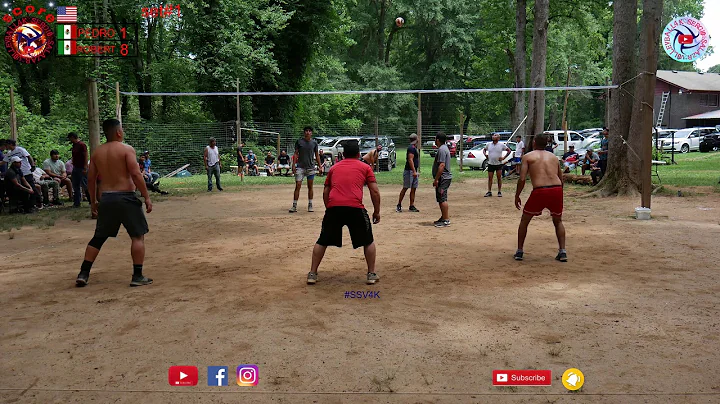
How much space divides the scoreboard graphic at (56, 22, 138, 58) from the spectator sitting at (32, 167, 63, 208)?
9.76 metres

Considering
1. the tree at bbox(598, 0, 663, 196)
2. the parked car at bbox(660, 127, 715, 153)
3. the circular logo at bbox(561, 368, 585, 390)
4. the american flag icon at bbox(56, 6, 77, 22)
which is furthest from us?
the parked car at bbox(660, 127, 715, 153)

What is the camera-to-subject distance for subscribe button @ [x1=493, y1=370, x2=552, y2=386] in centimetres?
366

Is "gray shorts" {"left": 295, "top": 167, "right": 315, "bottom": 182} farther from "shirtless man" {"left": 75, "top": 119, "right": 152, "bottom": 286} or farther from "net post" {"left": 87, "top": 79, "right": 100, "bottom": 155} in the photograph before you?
"shirtless man" {"left": 75, "top": 119, "right": 152, "bottom": 286}

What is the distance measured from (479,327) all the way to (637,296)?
6.42 feet

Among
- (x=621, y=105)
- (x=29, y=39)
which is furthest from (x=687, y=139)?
(x=29, y=39)

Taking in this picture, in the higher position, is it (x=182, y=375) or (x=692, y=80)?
(x=692, y=80)

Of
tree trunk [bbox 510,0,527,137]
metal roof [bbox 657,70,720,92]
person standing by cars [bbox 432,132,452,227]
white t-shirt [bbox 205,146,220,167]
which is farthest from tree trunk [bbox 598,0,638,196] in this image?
metal roof [bbox 657,70,720,92]

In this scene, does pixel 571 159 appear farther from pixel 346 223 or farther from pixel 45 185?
pixel 346 223

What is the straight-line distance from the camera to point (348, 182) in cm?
610

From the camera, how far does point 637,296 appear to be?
5.57 m

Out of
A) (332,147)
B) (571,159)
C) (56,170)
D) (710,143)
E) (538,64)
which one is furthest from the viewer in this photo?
(710,143)

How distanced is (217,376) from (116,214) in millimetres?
3033

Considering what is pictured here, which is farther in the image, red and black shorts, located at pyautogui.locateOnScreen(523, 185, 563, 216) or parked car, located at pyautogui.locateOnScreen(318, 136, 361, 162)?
parked car, located at pyautogui.locateOnScreen(318, 136, 361, 162)

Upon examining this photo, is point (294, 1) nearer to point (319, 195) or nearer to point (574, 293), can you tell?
point (319, 195)
